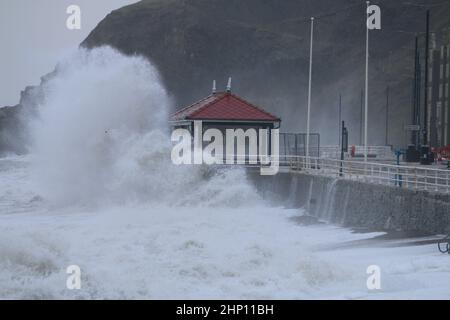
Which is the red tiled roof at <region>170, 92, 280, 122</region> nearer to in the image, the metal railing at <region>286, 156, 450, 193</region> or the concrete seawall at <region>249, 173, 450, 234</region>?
the metal railing at <region>286, 156, 450, 193</region>

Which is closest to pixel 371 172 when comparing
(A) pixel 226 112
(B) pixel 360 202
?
(B) pixel 360 202

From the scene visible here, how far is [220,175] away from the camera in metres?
30.8

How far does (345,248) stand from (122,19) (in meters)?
137

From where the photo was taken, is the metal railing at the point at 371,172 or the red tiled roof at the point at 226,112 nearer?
the metal railing at the point at 371,172

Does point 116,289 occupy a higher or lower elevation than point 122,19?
lower

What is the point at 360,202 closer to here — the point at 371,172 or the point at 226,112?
the point at 371,172

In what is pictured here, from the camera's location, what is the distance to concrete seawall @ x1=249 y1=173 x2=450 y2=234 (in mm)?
18594

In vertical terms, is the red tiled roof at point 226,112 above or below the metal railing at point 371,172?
above

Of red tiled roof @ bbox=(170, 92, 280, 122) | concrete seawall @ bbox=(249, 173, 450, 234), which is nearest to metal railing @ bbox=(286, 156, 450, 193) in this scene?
concrete seawall @ bbox=(249, 173, 450, 234)

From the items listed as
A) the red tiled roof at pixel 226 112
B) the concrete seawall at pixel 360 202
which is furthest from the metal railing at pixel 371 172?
the red tiled roof at pixel 226 112

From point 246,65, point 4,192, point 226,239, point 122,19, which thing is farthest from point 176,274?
point 122,19

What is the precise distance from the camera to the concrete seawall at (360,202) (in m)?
18.6

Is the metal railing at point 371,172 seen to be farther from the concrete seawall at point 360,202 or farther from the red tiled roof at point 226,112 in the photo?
the red tiled roof at point 226,112
